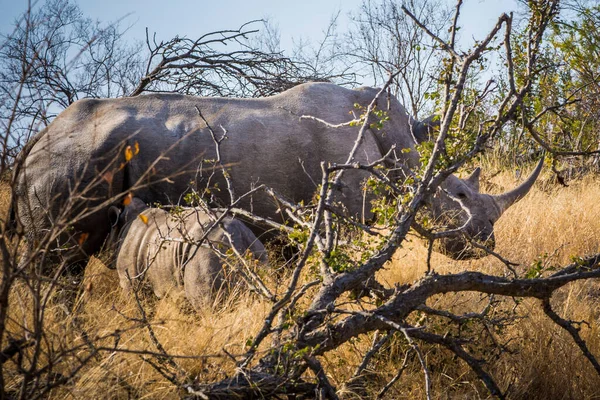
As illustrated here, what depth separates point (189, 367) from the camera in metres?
3.53

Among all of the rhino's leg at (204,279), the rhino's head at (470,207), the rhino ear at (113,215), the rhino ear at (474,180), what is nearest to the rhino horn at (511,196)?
the rhino's head at (470,207)

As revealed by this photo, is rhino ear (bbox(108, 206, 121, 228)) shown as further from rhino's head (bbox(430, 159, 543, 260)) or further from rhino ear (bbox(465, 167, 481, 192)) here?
rhino ear (bbox(465, 167, 481, 192))

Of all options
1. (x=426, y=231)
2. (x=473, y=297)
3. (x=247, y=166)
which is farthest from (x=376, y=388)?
(x=247, y=166)

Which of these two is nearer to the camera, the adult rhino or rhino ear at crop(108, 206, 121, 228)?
rhino ear at crop(108, 206, 121, 228)

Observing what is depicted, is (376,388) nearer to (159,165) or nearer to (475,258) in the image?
(475,258)

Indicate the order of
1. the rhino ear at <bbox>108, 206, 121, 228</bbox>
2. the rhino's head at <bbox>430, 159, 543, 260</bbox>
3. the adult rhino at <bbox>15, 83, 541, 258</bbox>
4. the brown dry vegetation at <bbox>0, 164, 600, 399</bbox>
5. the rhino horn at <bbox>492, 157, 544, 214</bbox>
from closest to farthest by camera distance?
the brown dry vegetation at <bbox>0, 164, 600, 399</bbox>, the rhino ear at <bbox>108, 206, 121, 228</bbox>, the adult rhino at <bbox>15, 83, 541, 258</bbox>, the rhino's head at <bbox>430, 159, 543, 260</bbox>, the rhino horn at <bbox>492, 157, 544, 214</bbox>

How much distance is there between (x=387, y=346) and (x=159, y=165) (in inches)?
105

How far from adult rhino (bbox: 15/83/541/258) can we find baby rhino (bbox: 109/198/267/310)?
0.82 metres

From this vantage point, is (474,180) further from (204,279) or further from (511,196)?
(204,279)

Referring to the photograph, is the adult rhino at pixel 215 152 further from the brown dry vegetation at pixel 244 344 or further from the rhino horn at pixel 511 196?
the brown dry vegetation at pixel 244 344

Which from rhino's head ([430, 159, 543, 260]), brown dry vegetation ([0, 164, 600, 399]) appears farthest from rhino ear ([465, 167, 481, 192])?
brown dry vegetation ([0, 164, 600, 399])

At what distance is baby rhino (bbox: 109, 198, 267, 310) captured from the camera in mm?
4242

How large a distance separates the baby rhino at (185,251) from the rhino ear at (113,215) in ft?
0.93

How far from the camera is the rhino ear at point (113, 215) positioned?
5316mm
